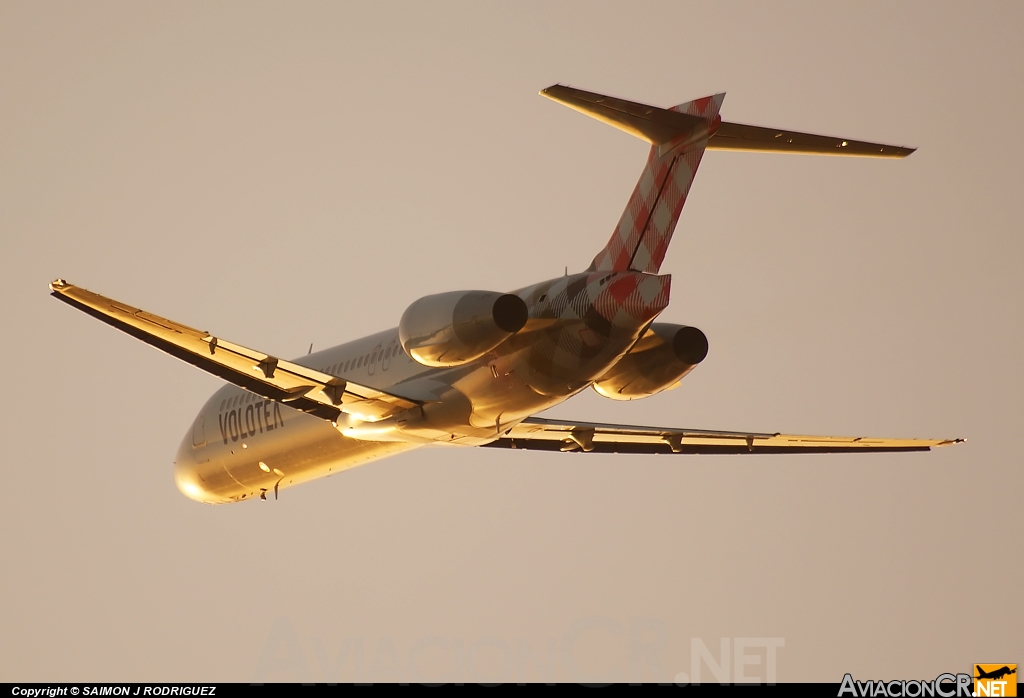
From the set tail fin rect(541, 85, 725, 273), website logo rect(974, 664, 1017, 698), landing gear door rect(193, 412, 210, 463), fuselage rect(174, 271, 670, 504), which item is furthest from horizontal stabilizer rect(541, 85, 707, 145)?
landing gear door rect(193, 412, 210, 463)

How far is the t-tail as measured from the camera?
2053 cm

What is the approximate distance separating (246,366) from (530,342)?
4.70 metres

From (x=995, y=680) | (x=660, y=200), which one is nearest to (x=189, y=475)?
(x=660, y=200)

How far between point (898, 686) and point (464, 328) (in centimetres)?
916

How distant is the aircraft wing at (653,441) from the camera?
2575 centimetres

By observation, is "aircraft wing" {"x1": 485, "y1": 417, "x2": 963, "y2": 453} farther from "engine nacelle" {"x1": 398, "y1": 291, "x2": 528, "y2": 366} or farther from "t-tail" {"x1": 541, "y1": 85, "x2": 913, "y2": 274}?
"t-tail" {"x1": 541, "y1": 85, "x2": 913, "y2": 274}

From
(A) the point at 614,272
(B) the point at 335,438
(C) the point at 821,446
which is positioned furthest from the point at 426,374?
(C) the point at 821,446

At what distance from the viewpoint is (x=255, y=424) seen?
27094 millimetres

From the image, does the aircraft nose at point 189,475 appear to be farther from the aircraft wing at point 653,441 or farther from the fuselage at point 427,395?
the aircraft wing at point 653,441

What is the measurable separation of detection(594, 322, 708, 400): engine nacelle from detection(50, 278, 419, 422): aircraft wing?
3.77 m

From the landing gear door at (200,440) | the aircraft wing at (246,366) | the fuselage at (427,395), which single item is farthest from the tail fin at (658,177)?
the landing gear door at (200,440)

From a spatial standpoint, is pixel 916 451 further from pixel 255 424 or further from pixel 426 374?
pixel 255 424

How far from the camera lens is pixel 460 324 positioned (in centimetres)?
1991

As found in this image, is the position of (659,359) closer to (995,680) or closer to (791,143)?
(791,143)
